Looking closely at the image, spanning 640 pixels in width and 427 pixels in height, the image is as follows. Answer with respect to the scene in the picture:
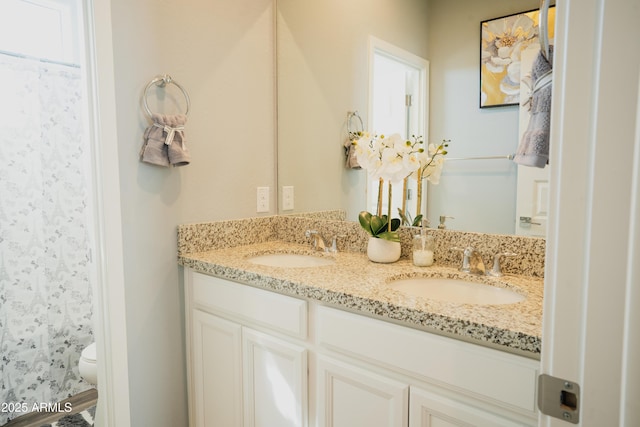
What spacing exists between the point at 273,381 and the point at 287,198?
0.91 meters

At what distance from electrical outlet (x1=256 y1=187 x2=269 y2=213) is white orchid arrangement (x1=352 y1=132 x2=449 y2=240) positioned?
1.94 ft

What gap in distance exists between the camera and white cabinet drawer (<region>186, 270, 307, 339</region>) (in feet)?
4.05

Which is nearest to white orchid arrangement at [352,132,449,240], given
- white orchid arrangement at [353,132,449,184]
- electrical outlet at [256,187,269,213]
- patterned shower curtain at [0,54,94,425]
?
white orchid arrangement at [353,132,449,184]

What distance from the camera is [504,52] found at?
4.25 ft

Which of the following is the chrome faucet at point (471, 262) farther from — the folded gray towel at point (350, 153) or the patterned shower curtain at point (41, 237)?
the patterned shower curtain at point (41, 237)

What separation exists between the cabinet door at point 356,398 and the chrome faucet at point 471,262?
47cm

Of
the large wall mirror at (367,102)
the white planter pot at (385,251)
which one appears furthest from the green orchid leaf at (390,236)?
the large wall mirror at (367,102)

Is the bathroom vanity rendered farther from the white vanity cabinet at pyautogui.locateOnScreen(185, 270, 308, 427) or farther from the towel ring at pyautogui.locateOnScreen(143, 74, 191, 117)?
the towel ring at pyautogui.locateOnScreen(143, 74, 191, 117)

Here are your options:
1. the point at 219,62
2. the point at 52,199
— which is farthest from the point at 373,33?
the point at 52,199

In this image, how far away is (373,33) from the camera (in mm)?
1689

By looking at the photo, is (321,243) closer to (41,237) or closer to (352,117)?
(352,117)

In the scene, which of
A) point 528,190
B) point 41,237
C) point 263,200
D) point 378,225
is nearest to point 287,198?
point 263,200

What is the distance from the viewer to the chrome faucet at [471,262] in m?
1.29

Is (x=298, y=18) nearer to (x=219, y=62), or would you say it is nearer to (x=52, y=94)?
(x=219, y=62)
